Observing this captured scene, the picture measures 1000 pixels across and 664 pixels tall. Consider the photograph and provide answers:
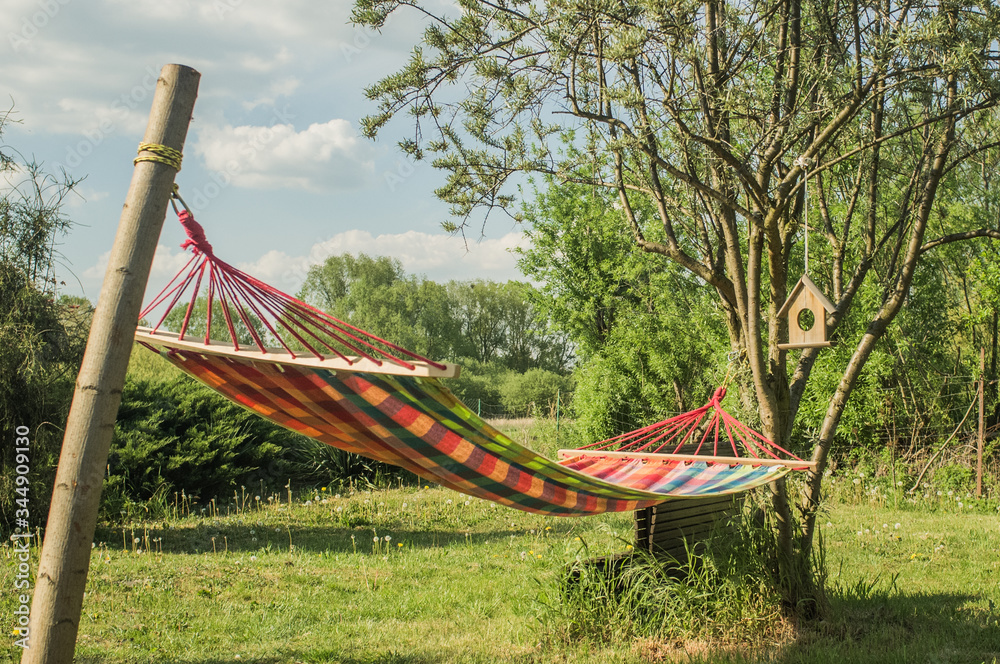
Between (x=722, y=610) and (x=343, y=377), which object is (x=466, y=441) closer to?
(x=343, y=377)

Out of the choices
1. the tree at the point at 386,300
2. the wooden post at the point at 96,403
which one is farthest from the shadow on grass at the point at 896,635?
Result: the tree at the point at 386,300

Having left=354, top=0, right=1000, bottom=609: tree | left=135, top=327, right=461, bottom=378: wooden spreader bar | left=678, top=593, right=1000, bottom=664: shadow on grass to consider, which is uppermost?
left=354, top=0, right=1000, bottom=609: tree

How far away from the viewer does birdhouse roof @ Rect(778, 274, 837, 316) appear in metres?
2.65

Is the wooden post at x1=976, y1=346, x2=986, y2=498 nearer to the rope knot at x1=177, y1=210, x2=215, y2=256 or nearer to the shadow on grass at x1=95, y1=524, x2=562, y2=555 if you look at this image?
the shadow on grass at x1=95, y1=524, x2=562, y2=555

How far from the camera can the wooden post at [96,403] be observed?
1.55 metres

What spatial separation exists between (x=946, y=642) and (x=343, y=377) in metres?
2.53

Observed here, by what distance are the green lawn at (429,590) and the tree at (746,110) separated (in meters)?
0.58

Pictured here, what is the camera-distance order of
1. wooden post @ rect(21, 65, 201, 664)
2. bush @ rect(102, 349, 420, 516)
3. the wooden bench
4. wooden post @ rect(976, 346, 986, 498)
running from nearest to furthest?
wooden post @ rect(21, 65, 201, 664) → the wooden bench → bush @ rect(102, 349, 420, 516) → wooden post @ rect(976, 346, 986, 498)

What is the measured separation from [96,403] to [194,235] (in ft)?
1.76

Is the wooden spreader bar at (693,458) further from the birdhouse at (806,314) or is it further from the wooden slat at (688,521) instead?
the birdhouse at (806,314)

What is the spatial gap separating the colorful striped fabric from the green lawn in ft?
2.24

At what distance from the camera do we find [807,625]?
286 centimetres

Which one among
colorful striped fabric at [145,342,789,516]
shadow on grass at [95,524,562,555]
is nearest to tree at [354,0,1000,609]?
colorful striped fabric at [145,342,789,516]

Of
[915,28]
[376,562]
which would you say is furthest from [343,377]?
[376,562]
